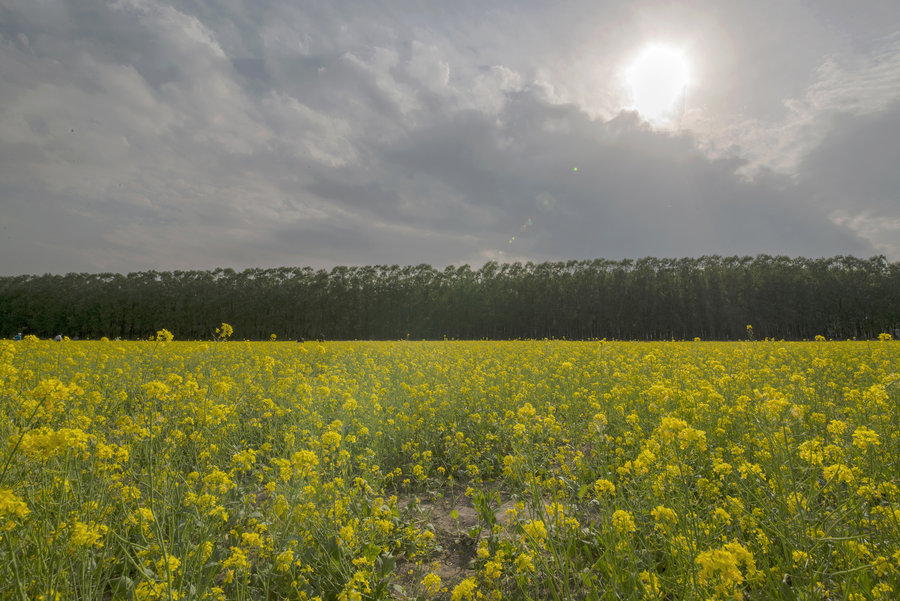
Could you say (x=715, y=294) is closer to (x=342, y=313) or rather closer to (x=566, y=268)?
(x=566, y=268)

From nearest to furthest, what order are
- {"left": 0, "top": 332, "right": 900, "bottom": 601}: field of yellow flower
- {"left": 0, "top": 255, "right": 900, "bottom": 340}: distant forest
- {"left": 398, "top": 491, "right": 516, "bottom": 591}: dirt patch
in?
1. {"left": 0, "top": 332, "right": 900, "bottom": 601}: field of yellow flower
2. {"left": 398, "top": 491, "right": 516, "bottom": 591}: dirt patch
3. {"left": 0, "top": 255, "right": 900, "bottom": 340}: distant forest

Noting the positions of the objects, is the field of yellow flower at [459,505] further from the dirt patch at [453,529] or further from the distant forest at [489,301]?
the distant forest at [489,301]

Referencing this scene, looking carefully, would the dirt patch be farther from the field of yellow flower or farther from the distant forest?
the distant forest

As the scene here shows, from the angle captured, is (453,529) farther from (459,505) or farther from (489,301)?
(489,301)

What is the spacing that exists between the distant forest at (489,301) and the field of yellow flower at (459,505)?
195 feet

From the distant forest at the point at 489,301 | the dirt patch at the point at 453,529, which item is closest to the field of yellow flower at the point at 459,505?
the dirt patch at the point at 453,529

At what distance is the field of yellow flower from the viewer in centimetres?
234

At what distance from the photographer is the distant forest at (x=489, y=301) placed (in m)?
58.2

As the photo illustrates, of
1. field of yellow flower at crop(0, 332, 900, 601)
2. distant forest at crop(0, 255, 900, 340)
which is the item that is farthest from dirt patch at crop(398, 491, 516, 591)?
distant forest at crop(0, 255, 900, 340)

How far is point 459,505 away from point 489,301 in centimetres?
6219

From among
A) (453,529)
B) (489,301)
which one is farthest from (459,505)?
(489,301)

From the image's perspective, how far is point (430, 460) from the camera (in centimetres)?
547

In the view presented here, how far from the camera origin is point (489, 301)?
66.5m

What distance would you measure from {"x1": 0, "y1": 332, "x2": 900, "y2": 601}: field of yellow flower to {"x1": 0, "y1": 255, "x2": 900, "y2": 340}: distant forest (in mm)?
59427
